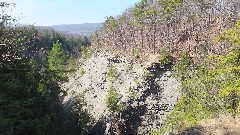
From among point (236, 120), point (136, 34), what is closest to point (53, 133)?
point (236, 120)

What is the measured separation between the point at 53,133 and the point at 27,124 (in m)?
10.3

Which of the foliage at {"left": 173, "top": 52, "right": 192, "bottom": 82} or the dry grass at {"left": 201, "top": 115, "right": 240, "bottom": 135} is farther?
the foliage at {"left": 173, "top": 52, "right": 192, "bottom": 82}

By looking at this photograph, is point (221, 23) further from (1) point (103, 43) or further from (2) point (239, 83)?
(2) point (239, 83)

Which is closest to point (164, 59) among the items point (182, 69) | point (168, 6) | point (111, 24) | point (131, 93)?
point (182, 69)

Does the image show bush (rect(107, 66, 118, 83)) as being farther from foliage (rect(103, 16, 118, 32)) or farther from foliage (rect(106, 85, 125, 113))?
foliage (rect(103, 16, 118, 32))

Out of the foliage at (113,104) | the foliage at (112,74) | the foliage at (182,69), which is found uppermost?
the foliage at (182,69)

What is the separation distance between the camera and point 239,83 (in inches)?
595

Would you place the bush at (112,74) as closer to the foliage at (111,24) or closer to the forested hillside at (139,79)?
the forested hillside at (139,79)

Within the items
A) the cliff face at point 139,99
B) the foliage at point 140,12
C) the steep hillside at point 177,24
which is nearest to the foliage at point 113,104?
the cliff face at point 139,99

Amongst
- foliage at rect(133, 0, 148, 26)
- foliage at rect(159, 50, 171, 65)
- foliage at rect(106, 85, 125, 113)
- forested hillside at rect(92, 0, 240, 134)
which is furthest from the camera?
foliage at rect(133, 0, 148, 26)

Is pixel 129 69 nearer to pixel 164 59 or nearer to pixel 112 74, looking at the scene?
pixel 112 74

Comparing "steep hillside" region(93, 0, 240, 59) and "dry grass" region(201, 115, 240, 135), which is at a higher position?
"steep hillside" region(93, 0, 240, 59)

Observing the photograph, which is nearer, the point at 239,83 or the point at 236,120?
the point at 239,83

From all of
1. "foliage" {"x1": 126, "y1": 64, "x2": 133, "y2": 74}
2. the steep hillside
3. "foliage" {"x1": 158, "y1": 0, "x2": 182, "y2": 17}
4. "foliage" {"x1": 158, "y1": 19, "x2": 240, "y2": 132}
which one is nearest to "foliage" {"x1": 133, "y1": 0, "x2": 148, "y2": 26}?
the steep hillside
